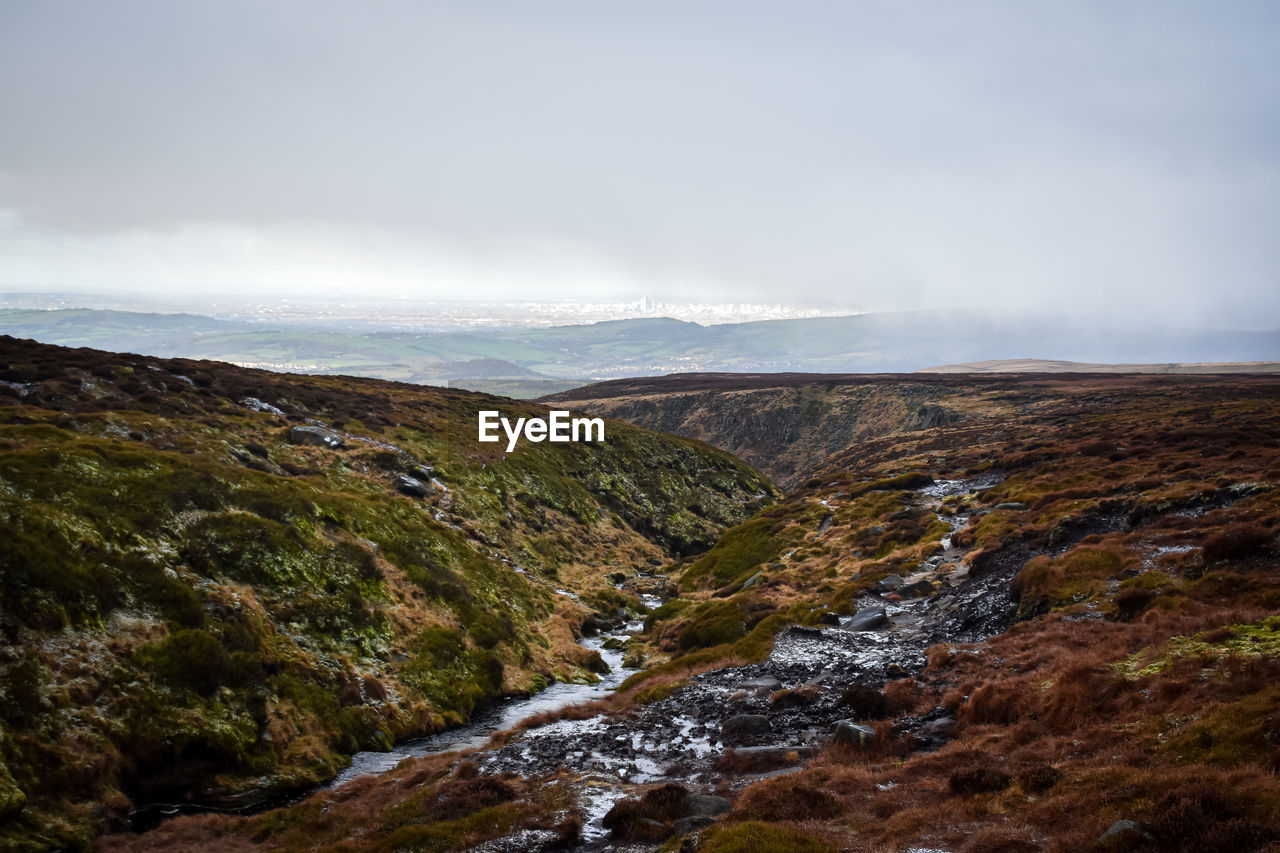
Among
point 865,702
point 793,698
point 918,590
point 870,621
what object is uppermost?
point 865,702

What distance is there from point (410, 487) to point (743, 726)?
1618 inches

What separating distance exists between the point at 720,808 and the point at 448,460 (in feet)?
A: 186

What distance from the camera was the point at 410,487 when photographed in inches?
2318

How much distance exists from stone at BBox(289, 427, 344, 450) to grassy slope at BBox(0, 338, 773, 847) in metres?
1.27

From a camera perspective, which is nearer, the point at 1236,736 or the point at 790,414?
the point at 1236,736

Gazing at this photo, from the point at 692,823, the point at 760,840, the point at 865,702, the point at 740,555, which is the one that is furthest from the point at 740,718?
the point at 740,555

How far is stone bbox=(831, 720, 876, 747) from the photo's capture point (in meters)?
22.1

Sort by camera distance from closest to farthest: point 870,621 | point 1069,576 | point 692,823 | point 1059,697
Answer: point 692,823
point 1059,697
point 1069,576
point 870,621

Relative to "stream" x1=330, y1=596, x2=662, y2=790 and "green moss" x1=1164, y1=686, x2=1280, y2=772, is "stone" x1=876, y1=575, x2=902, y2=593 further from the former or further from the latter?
"green moss" x1=1164, y1=686, x2=1280, y2=772

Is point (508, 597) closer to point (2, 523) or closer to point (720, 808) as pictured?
point (2, 523)

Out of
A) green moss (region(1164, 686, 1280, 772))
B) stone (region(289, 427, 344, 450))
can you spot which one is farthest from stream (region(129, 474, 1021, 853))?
stone (region(289, 427, 344, 450))

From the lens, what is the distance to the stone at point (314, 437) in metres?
59.2

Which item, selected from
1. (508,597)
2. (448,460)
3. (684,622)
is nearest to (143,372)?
(448,460)

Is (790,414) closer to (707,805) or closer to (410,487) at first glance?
(410,487)
